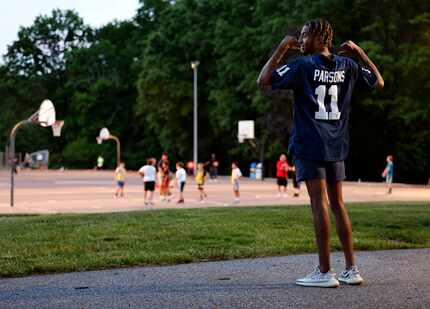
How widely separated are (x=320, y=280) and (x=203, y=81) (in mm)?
64725

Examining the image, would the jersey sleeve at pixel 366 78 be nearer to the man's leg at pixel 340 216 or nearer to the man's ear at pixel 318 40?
the man's ear at pixel 318 40

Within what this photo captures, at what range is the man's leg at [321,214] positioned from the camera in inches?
248

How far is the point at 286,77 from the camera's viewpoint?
6230 millimetres

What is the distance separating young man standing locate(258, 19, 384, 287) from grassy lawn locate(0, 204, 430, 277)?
1.94 metres

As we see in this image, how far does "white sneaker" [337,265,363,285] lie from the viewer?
6172 millimetres

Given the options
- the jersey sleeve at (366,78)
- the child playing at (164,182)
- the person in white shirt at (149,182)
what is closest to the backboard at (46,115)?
the person in white shirt at (149,182)

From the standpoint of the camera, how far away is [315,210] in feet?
20.9

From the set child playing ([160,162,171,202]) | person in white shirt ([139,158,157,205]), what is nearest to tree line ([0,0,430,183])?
child playing ([160,162,171,202])

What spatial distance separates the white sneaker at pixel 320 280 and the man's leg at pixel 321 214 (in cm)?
14

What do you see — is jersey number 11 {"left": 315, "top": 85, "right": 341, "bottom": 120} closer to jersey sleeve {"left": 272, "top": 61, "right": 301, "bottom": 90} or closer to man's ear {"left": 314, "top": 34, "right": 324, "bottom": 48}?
jersey sleeve {"left": 272, "top": 61, "right": 301, "bottom": 90}

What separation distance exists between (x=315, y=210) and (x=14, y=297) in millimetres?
2366

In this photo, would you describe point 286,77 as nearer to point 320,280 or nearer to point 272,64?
point 272,64

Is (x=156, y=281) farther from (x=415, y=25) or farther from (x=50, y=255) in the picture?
(x=415, y=25)

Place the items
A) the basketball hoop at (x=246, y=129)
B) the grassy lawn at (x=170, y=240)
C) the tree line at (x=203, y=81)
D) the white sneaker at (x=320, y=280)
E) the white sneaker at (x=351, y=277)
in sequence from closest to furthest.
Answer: the white sneaker at (x=320, y=280), the white sneaker at (x=351, y=277), the grassy lawn at (x=170, y=240), the tree line at (x=203, y=81), the basketball hoop at (x=246, y=129)
